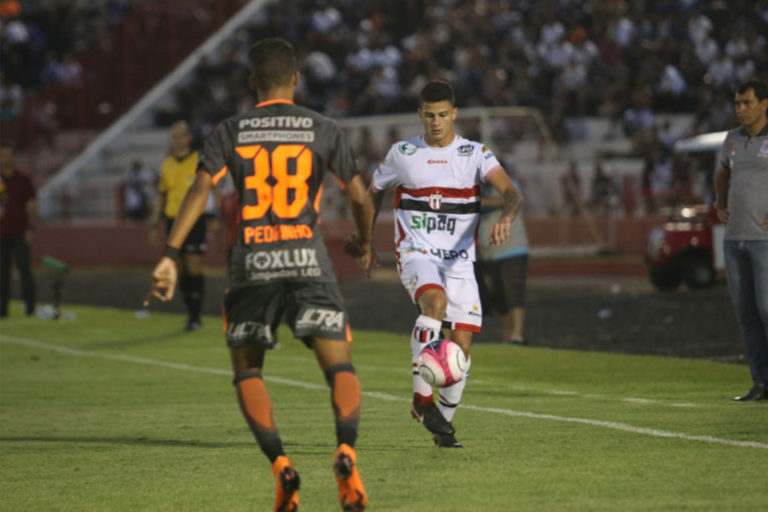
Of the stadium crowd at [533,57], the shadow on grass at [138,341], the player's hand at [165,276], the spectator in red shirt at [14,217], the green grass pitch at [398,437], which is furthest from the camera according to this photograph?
the stadium crowd at [533,57]

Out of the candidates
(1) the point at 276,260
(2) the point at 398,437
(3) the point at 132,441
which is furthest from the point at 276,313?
(3) the point at 132,441

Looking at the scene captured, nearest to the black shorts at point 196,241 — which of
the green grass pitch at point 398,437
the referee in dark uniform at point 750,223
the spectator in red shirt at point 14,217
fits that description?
the green grass pitch at point 398,437

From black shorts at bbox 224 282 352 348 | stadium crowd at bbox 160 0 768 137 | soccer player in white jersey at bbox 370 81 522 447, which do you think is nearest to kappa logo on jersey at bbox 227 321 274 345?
black shorts at bbox 224 282 352 348

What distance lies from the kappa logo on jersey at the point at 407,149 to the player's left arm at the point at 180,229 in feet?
8.54

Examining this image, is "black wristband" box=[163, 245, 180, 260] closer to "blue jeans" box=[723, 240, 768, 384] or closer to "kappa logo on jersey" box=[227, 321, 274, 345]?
"kappa logo on jersey" box=[227, 321, 274, 345]

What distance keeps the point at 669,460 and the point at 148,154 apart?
3111cm

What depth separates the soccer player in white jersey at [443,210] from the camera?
8.83 m

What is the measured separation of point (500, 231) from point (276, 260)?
215 centimetres

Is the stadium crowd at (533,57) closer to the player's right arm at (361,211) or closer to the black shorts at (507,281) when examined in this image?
the black shorts at (507,281)

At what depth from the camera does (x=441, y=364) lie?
27.2 ft

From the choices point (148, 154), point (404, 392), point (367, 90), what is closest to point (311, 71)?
point (367, 90)

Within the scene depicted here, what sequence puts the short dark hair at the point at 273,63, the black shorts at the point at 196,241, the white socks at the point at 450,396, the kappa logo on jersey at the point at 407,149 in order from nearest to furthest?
1. the short dark hair at the point at 273,63
2. the white socks at the point at 450,396
3. the kappa logo on jersey at the point at 407,149
4. the black shorts at the point at 196,241

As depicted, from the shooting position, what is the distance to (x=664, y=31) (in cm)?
3098

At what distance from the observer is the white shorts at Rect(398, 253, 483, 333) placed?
8.79 metres
